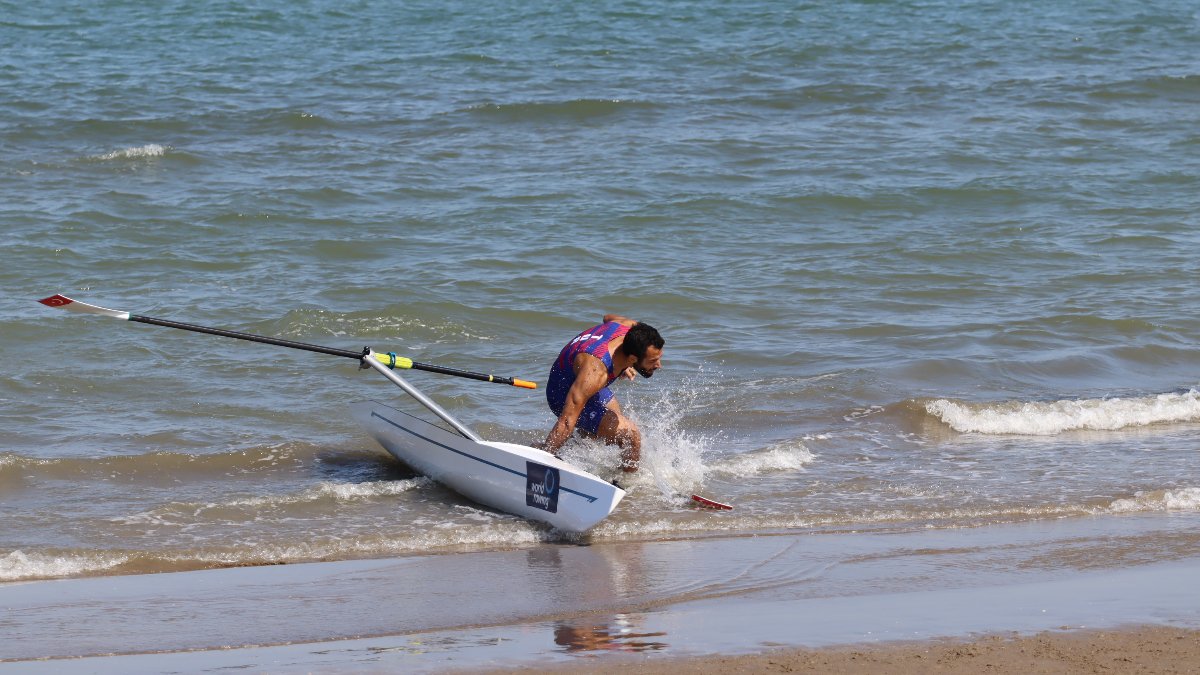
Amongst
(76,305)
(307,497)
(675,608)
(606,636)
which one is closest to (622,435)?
(307,497)

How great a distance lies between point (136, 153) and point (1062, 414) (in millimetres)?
11057

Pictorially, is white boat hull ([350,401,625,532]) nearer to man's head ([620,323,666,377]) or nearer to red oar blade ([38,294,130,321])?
man's head ([620,323,666,377])

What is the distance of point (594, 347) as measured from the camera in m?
7.63

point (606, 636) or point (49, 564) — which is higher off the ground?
point (606, 636)

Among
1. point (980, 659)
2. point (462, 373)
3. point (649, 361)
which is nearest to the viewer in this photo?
point (980, 659)

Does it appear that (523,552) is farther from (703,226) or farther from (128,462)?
(703,226)

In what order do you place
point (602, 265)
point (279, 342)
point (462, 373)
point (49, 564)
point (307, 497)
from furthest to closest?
point (602, 265), point (462, 373), point (307, 497), point (279, 342), point (49, 564)

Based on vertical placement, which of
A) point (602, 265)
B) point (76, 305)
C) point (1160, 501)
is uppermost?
point (76, 305)

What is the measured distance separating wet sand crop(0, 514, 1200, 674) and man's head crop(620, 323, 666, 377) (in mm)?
1046

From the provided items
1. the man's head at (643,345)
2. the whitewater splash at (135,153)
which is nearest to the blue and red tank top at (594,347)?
the man's head at (643,345)

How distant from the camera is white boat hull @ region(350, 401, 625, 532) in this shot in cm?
706

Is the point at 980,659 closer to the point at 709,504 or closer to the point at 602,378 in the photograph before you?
the point at 709,504

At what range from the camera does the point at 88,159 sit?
16062 mm

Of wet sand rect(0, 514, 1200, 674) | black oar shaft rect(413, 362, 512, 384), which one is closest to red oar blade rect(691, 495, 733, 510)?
wet sand rect(0, 514, 1200, 674)
